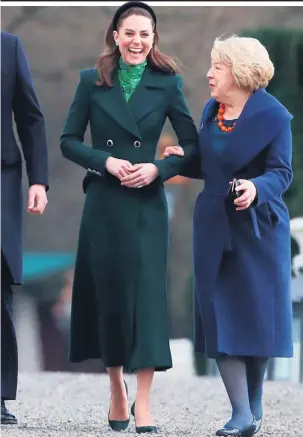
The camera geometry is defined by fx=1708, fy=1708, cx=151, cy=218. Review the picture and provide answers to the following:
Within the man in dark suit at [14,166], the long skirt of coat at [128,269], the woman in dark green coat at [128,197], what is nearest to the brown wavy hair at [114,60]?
the woman in dark green coat at [128,197]

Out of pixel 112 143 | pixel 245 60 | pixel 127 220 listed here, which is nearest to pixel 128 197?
pixel 127 220

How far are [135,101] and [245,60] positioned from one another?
481 mm

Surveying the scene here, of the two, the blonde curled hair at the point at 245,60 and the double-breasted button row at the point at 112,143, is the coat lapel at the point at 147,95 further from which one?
the blonde curled hair at the point at 245,60

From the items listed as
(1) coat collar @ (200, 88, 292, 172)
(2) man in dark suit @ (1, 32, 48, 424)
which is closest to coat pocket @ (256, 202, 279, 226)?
(1) coat collar @ (200, 88, 292, 172)

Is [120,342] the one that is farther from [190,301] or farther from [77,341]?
[190,301]

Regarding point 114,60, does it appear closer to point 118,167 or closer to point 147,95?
point 147,95

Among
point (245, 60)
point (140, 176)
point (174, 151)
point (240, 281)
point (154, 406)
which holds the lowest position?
point (154, 406)

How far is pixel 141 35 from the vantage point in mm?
6867

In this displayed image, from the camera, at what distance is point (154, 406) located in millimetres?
8734

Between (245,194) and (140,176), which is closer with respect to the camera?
(245,194)

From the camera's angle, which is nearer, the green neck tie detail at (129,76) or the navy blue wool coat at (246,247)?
the navy blue wool coat at (246,247)

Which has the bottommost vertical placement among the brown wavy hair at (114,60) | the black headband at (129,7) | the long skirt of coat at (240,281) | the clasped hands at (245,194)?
the long skirt of coat at (240,281)

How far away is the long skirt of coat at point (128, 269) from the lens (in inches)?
272

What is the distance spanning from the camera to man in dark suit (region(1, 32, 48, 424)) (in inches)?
273
